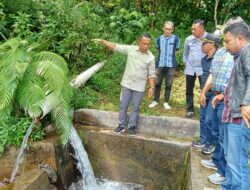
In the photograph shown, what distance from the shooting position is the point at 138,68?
232 inches

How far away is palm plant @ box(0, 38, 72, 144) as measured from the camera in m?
5.11

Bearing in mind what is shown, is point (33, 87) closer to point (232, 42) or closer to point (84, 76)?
point (84, 76)

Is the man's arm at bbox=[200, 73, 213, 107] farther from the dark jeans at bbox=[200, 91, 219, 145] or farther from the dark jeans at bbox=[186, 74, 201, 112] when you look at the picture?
the dark jeans at bbox=[186, 74, 201, 112]

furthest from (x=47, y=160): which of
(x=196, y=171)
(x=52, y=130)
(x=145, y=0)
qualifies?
(x=145, y=0)

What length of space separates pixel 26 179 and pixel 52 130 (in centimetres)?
138

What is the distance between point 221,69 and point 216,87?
0.27 meters

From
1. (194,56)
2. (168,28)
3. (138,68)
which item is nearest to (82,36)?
(168,28)

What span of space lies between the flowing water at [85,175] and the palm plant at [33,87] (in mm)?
510

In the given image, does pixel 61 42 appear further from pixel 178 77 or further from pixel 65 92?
pixel 178 77

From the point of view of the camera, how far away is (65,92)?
5.53 m

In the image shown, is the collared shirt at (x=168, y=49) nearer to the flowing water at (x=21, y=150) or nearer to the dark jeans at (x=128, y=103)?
the dark jeans at (x=128, y=103)

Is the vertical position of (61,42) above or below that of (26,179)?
above

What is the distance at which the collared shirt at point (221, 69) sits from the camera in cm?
453

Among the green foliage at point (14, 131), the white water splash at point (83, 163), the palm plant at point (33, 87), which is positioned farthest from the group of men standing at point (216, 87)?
the green foliage at point (14, 131)
